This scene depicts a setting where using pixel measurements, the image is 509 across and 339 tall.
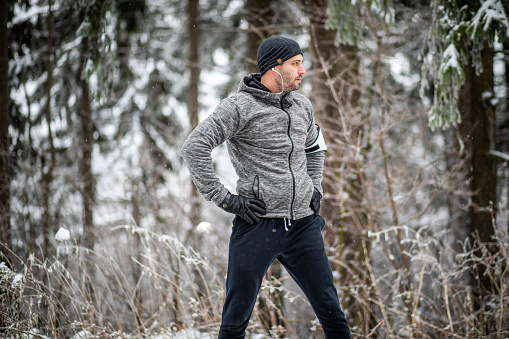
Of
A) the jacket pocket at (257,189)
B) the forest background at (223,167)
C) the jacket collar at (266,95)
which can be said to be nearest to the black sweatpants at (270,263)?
the jacket pocket at (257,189)

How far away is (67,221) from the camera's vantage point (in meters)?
6.25

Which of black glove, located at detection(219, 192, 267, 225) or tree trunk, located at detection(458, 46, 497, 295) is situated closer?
black glove, located at detection(219, 192, 267, 225)

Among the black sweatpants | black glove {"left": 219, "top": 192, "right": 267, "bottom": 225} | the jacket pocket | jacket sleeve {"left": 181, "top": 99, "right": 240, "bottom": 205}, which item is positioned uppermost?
jacket sleeve {"left": 181, "top": 99, "right": 240, "bottom": 205}

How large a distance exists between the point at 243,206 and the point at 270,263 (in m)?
0.38

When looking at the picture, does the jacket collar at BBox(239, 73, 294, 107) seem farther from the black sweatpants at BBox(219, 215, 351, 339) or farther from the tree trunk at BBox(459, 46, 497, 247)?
the tree trunk at BBox(459, 46, 497, 247)

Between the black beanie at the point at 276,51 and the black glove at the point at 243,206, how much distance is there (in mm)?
720

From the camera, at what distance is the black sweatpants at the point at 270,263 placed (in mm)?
2262

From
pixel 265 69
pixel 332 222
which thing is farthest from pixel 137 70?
pixel 265 69

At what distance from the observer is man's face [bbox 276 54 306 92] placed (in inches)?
91.4

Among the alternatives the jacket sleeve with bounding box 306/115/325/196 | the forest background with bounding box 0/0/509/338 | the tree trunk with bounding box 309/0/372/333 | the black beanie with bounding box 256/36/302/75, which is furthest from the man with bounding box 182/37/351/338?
the tree trunk with bounding box 309/0/372/333

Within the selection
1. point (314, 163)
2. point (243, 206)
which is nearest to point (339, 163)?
point (314, 163)

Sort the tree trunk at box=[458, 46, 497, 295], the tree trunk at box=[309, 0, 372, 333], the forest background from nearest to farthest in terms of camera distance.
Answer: the forest background < the tree trunk at box=[309, 0, 372, 333] < the tree trunk at box=[458, 46, 497, 295]

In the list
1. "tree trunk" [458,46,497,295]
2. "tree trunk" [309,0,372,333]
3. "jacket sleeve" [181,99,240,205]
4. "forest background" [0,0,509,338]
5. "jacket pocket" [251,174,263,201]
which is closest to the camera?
"jacket sleeve" [181,99,240,205]

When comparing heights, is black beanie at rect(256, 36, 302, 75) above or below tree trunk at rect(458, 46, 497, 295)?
above
